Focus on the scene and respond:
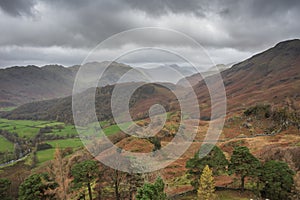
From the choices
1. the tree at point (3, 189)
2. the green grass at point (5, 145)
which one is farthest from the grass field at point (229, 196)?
the green grass at point (5, 145)

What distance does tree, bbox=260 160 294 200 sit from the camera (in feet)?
82.9

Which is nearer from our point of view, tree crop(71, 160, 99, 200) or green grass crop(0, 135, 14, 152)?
tree crop(71, 160, 99, 200)

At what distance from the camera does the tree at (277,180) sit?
25266mm

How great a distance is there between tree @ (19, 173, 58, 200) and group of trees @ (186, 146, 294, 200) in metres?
16.1

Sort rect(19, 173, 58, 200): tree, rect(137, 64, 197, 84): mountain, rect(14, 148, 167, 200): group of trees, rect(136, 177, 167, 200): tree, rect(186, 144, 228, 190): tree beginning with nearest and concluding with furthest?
rect(137, 64, 197, 84): mountain, rect(136, 177, 167, 200): tree, rect(14, 148, 167, 200): group of trees, rect(19, 173, 58, 200): tree, rect(186, 144, 228, 190): tree

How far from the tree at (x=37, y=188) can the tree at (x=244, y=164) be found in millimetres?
20743

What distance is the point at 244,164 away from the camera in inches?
1086

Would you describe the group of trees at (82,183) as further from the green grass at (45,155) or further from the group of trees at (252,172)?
the green grass at (45,155)

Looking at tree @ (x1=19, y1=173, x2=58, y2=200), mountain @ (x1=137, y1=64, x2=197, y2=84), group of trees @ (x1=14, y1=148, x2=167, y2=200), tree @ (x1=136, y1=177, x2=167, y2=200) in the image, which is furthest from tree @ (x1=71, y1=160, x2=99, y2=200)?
mountain @ (x1=137, y1=64, x2=197, y2=84)

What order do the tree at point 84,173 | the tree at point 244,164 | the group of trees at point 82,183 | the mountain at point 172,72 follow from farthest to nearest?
the tree at point 244,164
the tree at point 84,173
the group of trees at point 82,183
the mountain at point 172,72

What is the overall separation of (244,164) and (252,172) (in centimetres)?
119

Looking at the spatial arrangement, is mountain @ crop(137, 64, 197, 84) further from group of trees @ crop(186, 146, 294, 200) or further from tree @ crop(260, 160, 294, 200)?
tree @ crop(260, 160, 294, 200)

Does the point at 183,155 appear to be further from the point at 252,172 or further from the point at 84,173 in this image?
the point at 84,173

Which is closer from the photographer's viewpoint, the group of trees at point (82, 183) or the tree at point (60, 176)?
the group of trees at point (82, 183)
